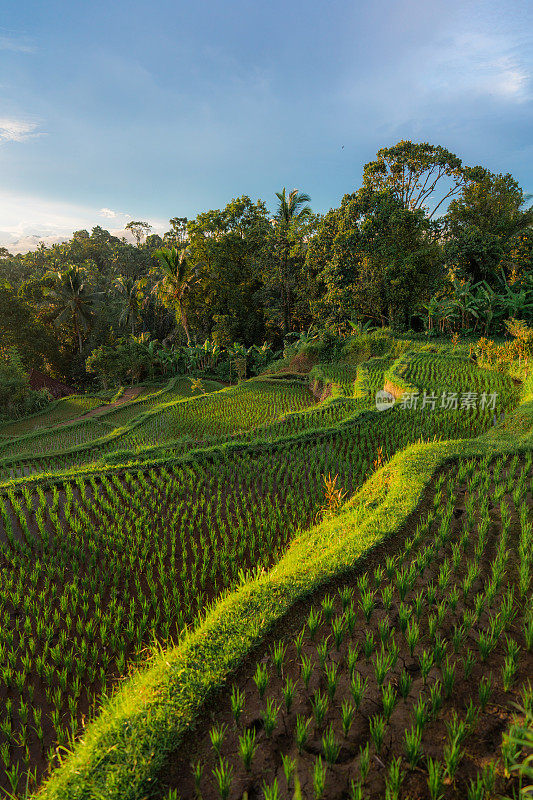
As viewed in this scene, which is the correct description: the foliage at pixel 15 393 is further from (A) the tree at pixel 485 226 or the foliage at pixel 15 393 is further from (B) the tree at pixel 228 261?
(A) the tree at pixel 485 226

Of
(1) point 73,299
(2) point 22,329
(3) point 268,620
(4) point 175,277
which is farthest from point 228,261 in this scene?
(3) point 268,620

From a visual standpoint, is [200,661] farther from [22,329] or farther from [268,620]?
[22,329]

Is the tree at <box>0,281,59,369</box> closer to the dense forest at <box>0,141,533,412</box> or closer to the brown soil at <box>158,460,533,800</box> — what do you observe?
the dense forest at <box>0,141,533,412</box>

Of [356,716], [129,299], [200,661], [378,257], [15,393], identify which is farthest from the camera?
[129,299]

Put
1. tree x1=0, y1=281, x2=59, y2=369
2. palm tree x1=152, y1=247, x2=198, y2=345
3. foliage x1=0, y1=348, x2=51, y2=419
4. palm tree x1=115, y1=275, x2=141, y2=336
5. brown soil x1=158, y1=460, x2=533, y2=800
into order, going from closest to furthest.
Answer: brown soil x1=158, y1=460, x2=533, y2=800 → foliage x1=0, y1=348, x2=51, y2=419 → palm tree x1=152, y1=247, x2=198, y2=345 → tree x1=0, y1=281, x2=59, y2=369 → palm tree x1=115, y1=275, x2=141, y2=336

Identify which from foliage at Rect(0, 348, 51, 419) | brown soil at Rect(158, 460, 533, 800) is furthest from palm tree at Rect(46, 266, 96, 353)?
brown soil at Rect(158, 460, 533, 800)
